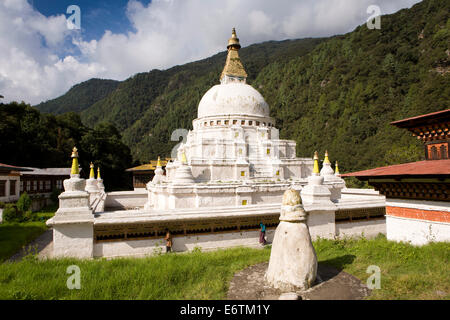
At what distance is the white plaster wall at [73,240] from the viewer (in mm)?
8211

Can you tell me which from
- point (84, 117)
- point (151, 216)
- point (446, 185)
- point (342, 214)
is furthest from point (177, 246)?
point (84, 117)

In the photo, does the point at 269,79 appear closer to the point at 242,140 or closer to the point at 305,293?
the point at 242,140

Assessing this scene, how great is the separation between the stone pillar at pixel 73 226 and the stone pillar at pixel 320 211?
781 centimetres

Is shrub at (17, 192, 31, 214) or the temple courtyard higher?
shrub at (17, 192, 31, 214)

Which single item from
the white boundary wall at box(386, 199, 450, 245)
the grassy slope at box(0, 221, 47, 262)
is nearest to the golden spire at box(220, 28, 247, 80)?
the grassy slope at box(0, 221, 47, 262)

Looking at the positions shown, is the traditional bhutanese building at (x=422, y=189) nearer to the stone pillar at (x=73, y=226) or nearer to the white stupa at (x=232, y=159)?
the stone pillar at (x=73, y=226)

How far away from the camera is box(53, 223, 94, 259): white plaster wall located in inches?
323

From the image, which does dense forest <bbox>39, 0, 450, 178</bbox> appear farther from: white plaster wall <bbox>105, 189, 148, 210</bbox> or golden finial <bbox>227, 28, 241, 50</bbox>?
white plaster wall <bbox>105, 189, 148, 210</bbox>

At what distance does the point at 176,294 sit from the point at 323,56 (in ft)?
297

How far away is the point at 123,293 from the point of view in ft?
18.6

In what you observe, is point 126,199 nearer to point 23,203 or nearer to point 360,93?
point 23,203

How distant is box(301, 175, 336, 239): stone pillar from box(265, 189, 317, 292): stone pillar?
16.5ft

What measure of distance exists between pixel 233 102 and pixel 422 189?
1819 centimetres

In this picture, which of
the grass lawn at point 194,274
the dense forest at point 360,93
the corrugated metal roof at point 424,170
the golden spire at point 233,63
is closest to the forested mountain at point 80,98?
the dense forest at point 360,93
